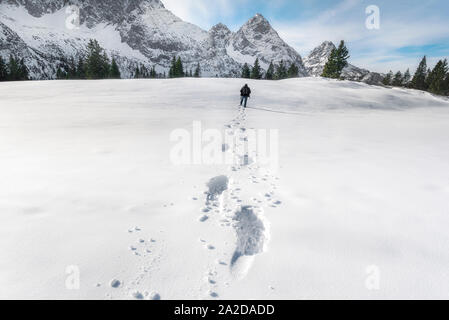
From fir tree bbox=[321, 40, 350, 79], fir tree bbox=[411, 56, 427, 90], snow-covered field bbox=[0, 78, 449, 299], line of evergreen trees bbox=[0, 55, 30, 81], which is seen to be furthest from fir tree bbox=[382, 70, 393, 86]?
line of evergreen trees bbox=[0, 55, 30, 81]

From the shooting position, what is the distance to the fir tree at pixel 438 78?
51938mm

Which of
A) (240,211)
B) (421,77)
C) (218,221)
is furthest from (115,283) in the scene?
(421,77)

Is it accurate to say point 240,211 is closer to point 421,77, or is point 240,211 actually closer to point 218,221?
point 218,221

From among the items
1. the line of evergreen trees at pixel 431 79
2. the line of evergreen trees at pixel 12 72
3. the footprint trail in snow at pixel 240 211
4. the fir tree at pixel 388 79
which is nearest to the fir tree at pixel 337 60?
the line of evergreen trees at pixel 431 79

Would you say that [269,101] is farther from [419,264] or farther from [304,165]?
[419,264]

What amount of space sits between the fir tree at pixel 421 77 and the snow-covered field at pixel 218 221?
245ft

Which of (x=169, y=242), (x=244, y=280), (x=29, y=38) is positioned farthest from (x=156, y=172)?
(x=29, y=38)

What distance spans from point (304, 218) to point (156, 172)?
11.1ft

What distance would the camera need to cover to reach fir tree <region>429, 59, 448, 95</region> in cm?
5194

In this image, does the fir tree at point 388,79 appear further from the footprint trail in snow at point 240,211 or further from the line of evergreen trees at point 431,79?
the footprint trail in snow at point 240,211

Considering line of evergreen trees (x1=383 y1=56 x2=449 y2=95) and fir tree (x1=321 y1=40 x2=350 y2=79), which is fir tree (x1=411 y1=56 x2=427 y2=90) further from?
fir tree (x1=321 y1=40 x2=350 y2=79)

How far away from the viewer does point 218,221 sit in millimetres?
3479

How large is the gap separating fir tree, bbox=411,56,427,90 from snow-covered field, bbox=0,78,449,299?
74634 mm

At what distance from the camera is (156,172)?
198 inches
